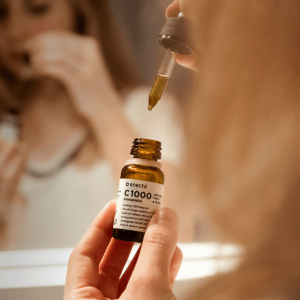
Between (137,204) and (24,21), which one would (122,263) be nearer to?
(137,204)

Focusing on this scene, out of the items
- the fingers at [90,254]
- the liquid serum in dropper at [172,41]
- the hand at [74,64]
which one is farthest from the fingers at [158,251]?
the hand at [74,64]

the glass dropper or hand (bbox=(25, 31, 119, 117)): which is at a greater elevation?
hand (bbox=(25, 31, 119, 117))

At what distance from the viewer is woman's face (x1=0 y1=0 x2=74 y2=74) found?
84 centimetres

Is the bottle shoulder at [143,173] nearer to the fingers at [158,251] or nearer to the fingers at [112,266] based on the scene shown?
the fingers at [158,251]

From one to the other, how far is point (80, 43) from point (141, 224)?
0.63 metres

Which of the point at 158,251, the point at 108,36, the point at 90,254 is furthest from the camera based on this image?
the point at 108,36

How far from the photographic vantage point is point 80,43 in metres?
0.84

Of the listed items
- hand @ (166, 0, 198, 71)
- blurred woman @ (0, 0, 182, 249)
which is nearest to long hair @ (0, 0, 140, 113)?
blurred woman @ (0, 0, 182, 249)

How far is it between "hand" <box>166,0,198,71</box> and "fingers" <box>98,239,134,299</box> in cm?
45

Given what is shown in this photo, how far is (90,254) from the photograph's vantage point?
53 centimetres

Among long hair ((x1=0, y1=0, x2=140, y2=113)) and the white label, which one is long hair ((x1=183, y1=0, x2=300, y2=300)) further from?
the white label

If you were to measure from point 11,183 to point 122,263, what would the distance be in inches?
19.4

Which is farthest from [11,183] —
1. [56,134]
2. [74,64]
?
[74,64]

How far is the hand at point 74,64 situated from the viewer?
0.84m
